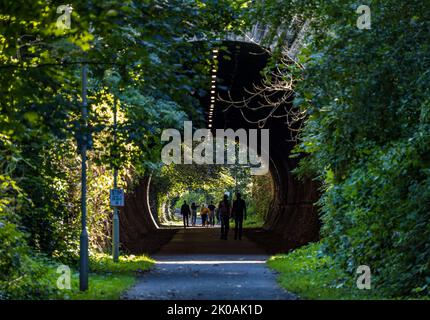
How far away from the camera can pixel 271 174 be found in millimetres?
55688

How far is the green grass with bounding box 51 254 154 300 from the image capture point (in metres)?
14.7

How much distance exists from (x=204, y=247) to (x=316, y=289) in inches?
699

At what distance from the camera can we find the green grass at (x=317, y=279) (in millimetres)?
14211

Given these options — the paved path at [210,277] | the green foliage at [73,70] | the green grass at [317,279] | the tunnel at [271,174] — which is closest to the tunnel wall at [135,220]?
the tunnel at [271,174]

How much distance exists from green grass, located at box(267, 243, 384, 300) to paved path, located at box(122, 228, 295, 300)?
297mm

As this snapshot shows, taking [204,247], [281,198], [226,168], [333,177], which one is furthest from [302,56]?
[226,168]

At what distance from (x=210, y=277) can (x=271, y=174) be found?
3678 centimetres

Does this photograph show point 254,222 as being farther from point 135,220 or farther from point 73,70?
point 73,70

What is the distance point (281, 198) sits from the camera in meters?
48.3

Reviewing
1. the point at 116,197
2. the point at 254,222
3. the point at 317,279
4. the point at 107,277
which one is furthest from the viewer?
the point at 254,222

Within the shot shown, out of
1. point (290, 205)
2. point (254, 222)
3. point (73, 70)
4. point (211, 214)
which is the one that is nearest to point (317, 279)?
point (73, 70)

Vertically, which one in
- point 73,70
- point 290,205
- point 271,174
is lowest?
point 290,205

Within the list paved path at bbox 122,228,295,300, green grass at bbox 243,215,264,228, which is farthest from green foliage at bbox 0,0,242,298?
green grass at bbox 243,215,264,228

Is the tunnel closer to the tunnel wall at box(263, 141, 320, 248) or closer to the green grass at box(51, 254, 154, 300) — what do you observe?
the tunnel wall at box(263, 141, 320, 248)
